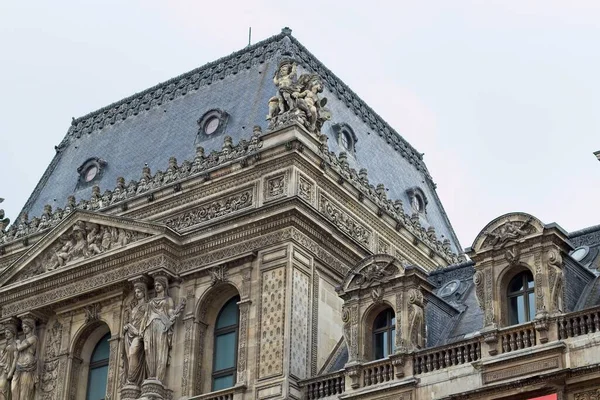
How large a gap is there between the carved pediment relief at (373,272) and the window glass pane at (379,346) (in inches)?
53.9

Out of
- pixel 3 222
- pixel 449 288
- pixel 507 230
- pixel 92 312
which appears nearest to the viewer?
pixel 507 230

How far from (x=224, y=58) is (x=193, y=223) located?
10331 millimetres

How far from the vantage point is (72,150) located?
167 ft

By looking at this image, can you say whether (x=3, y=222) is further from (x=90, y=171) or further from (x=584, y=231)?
(x=584, y=231)

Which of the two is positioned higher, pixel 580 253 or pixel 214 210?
pixel 214 210

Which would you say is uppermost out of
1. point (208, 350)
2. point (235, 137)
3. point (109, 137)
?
point (109, 137)

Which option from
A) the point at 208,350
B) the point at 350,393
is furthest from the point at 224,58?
the point at 350,393

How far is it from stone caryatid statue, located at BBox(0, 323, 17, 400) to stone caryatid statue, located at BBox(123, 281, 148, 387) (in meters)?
4.33

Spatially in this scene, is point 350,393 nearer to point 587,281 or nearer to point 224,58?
point 587,281

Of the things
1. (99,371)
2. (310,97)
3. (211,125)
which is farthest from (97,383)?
(310,97)

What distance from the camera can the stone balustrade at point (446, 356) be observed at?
107 ft

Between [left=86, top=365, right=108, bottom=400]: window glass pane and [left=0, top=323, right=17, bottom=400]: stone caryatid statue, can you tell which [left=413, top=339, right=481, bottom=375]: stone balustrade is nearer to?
[left=86, top=365, right=108, bottom=400]: window glass pane

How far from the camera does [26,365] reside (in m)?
40.4

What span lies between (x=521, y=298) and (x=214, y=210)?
10.6 metres
